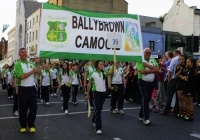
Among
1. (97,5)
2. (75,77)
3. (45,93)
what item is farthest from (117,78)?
(97,5)

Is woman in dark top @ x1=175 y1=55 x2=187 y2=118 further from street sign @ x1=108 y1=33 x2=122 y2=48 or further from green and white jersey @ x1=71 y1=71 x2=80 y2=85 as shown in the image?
green and white jersey @ x1=71 y1=71 x2=80 y2=85

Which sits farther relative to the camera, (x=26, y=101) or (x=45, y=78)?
(x=45, y=78)

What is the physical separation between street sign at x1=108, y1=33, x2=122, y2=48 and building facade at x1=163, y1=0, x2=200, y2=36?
1422 inches

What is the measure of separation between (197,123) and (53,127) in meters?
4.04

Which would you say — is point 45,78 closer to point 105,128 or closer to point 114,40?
point 105,128

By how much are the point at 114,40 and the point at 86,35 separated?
724mm

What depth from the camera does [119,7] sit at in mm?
52344

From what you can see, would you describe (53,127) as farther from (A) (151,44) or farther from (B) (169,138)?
(A) (151,44)

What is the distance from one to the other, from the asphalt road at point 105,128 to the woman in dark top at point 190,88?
1.08 feet

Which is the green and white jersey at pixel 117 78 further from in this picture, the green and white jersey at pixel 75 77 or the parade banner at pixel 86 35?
the green and white jersey at pixel 75 77

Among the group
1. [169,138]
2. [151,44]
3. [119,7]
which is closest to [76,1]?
[119,7]

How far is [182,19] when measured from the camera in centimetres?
4278

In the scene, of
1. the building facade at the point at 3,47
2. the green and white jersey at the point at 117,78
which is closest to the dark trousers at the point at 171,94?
the green and white jersey at the point at 117,78

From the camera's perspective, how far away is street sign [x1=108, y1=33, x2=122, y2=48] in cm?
710
